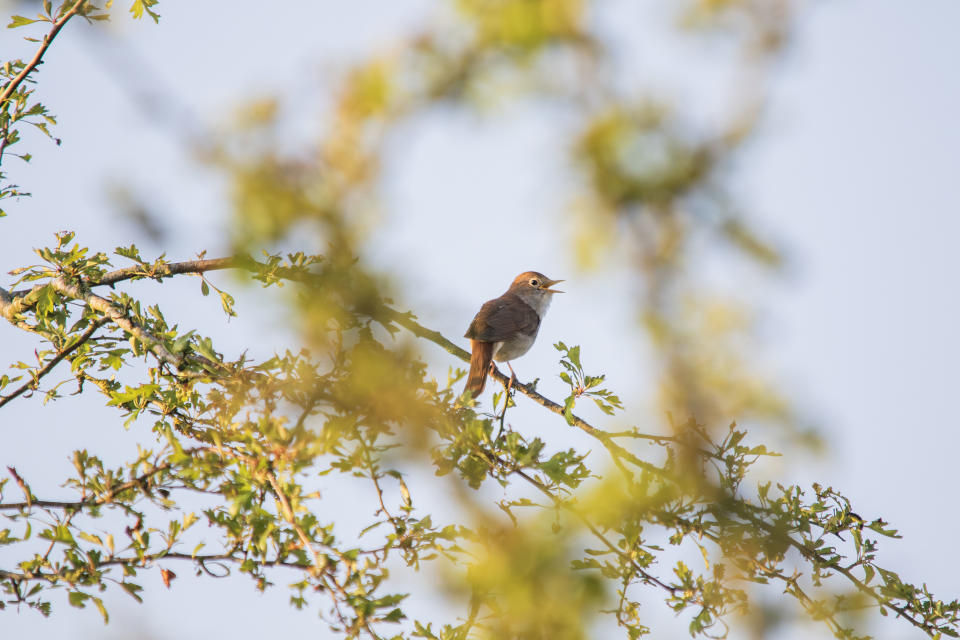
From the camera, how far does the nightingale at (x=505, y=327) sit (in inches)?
251

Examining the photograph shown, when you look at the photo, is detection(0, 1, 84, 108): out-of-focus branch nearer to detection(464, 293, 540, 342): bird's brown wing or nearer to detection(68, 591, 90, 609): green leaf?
detection(68, 591, 90, 609): green leaf

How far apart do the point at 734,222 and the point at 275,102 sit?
8.80m

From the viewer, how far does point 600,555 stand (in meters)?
3.08

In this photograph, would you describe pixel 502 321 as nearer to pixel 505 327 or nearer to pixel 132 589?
pixel 505 327

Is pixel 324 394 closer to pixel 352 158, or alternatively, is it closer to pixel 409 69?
pixel 352 158

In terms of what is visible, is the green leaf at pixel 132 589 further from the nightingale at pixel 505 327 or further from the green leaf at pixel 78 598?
the nightingale at pixel 505 327

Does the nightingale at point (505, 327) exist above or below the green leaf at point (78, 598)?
above

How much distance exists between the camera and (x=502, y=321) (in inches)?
280

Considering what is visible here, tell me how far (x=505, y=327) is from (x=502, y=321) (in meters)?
0.13

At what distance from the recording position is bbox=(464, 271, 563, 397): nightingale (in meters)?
6.38

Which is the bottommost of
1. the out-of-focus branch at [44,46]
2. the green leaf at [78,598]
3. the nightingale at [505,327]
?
the green leaf at [78,598]

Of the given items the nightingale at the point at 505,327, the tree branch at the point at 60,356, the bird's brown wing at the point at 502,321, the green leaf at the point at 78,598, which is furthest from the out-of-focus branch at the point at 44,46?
the bird's brown wing at the point at 502,321

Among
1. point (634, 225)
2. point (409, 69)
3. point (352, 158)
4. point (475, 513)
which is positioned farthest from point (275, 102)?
point (475, 513)

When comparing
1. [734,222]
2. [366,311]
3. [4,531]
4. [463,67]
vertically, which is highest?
[463,67]
